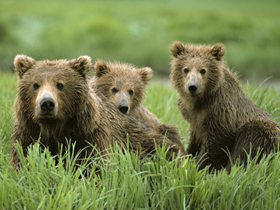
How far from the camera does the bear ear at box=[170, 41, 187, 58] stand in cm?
536

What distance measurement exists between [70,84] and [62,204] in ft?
3.90

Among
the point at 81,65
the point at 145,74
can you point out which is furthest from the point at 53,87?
the point at 145,74

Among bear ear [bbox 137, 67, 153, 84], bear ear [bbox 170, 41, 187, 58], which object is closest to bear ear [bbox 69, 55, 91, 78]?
bear ear [bbox 170, 41, 187, 58]

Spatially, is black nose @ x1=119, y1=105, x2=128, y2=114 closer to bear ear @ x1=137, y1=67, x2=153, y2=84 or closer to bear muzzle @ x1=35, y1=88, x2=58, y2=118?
bear ear @ x1=137, y1=67, x2=153, y2=84

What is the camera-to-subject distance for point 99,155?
13.0ft

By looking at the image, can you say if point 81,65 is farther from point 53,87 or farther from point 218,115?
point 218,115

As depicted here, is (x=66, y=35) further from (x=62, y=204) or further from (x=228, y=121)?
(x=62, y=204)

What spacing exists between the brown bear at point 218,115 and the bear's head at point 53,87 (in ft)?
4.58

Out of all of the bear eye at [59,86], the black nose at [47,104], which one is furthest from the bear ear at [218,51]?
the black nose at [47,104]

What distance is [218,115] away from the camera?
498 cm

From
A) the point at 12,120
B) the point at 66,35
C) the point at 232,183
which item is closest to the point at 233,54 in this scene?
the point at 66,35

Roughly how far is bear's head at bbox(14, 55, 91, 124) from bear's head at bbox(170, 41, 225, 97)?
4.50 ft

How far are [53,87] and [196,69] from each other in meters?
1.86

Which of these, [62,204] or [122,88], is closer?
[62,204]
